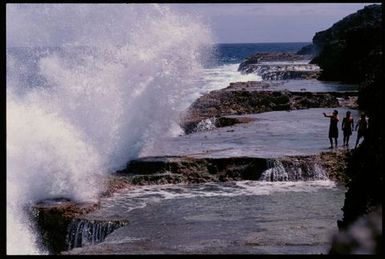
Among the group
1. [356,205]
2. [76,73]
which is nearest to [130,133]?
[76,73]

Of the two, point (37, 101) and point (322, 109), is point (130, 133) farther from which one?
point (322, 109)

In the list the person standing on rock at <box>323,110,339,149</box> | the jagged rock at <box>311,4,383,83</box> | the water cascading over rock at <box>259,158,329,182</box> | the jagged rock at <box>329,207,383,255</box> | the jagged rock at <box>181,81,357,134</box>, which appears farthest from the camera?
the jagged rock at <box>311,4,383,83</box>

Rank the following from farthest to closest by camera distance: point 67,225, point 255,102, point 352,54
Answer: point 352,54, point 255,102, point 67,225

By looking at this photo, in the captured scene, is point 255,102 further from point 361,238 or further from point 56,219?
point 361,238

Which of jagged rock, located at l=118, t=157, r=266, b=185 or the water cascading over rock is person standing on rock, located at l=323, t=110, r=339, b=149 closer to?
the water cascading over rock

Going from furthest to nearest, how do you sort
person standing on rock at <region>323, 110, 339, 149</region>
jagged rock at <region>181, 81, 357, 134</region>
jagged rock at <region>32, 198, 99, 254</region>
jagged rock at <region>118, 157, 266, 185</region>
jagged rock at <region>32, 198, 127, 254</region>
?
jagged rock at <region>181, 81, 357, 134</region> → person standing on rock at <region>323, 110, 339, 149</region> → jagged rock at <region>118, 157, 266, 185</region> → jagged rock at <region>32, 198, 99, 254</region> → jagged rock at <region>32, 198, 127, 254</region>

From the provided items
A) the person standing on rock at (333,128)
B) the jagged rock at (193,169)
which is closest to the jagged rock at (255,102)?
the person standing on rock at (333,128)

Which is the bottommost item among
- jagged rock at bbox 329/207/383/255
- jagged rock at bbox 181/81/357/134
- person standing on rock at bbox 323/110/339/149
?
jagged rock at bbox 181/81/357/134

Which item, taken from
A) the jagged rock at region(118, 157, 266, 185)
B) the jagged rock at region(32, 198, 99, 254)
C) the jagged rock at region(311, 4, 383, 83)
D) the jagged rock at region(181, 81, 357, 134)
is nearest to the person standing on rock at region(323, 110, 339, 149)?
the jagged rock at region(118, 157, 266, 185)

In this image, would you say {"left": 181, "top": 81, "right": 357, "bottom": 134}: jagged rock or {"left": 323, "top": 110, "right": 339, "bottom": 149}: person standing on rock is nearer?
{"left": 323, "top": 110, "right": 339, "bottom": 149}: person standing on rock

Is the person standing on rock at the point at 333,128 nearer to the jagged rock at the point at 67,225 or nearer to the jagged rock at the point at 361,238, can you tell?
the jagged rock at the point at 67,225

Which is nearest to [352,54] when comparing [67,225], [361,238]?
[67,225]

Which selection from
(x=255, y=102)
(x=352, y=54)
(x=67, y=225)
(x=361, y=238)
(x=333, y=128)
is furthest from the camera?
(x=352, y=54)

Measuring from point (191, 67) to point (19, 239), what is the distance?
42.9ft
